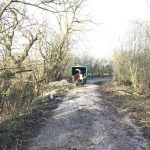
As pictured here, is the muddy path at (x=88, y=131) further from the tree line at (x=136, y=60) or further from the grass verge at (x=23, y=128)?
the tree line at (x=136, y=60)

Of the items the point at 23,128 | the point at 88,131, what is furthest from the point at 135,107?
the point at 23,128

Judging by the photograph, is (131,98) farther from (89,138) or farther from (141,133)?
(89,138)

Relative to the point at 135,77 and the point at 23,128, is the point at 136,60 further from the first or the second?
the point at 23,128

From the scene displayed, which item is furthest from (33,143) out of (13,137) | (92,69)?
(92,69)

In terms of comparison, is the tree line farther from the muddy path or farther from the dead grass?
the muddy path

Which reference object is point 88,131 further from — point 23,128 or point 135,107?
point 135,107

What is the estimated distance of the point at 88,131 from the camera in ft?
44.7

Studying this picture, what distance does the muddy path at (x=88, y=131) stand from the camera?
466 inches

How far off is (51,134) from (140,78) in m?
14.1

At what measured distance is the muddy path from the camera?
38.8 ft

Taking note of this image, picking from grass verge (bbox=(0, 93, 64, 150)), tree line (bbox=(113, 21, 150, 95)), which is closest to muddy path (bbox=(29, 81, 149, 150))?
grass verge (bbox=(0, 93, 64, 150))

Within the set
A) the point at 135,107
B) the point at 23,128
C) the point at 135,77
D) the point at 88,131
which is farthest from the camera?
the point at 135,77

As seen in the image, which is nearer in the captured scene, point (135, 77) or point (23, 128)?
point (23, 128)

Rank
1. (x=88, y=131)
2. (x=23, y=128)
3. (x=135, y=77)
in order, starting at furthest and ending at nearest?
(x=135, y=77), (x=23, y=128), (x=88, y=131)
